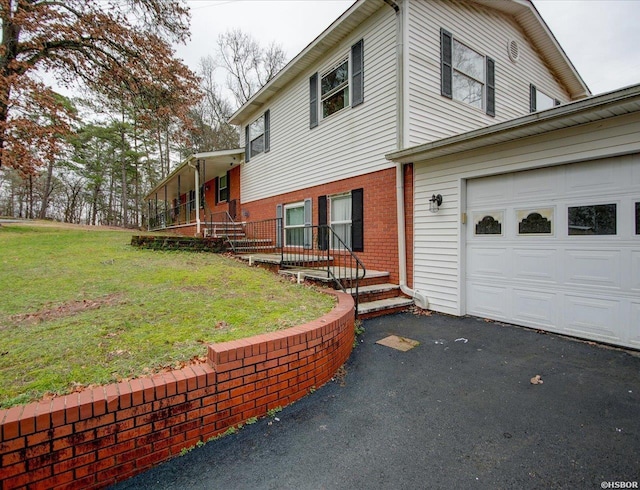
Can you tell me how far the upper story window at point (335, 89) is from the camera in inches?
305

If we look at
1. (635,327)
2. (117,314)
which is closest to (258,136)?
(117,314)

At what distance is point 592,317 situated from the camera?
13.9ft

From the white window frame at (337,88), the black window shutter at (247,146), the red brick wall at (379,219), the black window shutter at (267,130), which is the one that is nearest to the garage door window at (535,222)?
the red brick wall at (379,219)

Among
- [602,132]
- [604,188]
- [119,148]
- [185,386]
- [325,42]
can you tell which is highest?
[119,148]

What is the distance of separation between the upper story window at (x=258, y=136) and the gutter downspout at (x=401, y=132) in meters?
5.73

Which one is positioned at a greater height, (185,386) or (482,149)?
(482,149)

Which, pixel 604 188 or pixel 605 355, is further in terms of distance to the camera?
pixel 604 188

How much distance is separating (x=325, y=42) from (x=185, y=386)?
27.4ft

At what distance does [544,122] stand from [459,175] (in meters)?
1.53

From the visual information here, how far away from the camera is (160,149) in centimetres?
2794

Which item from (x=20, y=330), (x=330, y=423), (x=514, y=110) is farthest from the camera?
(x=514, y=110)

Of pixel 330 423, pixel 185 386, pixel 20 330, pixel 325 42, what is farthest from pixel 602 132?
pixel 20 330

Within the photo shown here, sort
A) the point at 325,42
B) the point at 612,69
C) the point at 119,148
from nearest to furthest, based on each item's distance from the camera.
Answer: the point at 325,42 → the point at 612,69 → the point at 119,148

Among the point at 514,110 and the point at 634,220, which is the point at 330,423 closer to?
the point at 634,220
